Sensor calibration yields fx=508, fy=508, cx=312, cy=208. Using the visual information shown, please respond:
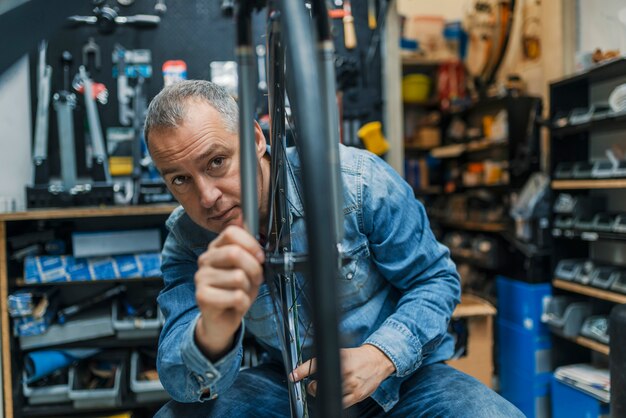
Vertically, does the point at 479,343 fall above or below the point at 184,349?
below

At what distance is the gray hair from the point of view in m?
0.88

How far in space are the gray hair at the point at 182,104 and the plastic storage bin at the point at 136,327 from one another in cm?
137

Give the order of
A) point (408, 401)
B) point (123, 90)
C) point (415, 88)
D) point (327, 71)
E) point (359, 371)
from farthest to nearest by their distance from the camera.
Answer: point (415, 88) < point (123, 90) < point (408, 401) < point (359, 371) < point (327, 71)

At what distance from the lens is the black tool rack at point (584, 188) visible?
2.52 metres

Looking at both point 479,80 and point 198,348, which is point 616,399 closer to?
point 198,348

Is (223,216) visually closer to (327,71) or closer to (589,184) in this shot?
(327,71)

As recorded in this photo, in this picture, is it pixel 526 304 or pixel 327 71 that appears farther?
pixel 526 304

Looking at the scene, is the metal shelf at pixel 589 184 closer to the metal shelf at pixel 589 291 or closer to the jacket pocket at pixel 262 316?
the metal shelf at pixel 589 291

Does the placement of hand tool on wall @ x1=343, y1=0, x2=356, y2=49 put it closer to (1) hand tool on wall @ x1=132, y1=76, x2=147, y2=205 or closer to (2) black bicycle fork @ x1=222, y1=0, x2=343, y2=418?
(1) hand tool on wall @ x1=132, y1=76, x2=147, y2=205

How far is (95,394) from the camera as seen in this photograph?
2.07 m

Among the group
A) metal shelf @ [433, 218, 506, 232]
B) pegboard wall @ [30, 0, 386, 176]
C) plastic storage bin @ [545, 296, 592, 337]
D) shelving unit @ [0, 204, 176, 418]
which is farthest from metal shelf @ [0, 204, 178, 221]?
metal shelf @ [433, 218, 506, 232]

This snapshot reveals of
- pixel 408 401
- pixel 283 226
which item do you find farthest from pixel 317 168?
pixel 408 401

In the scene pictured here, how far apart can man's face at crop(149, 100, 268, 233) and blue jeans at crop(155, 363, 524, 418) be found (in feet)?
1.25

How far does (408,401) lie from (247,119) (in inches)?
27.3
